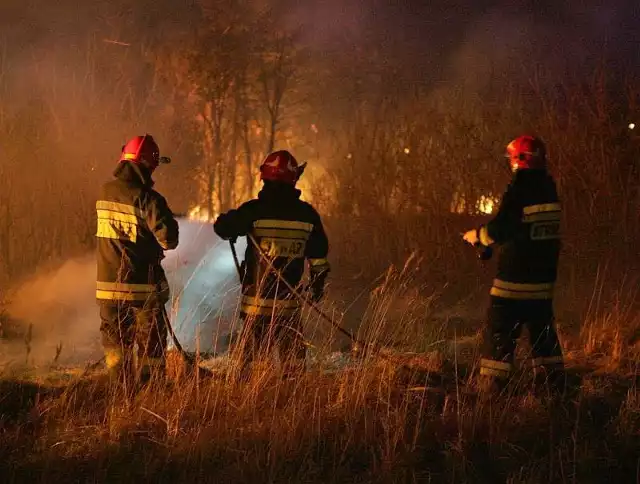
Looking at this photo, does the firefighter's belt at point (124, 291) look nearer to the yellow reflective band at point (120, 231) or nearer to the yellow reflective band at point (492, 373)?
the yellow reflective band at point (120, 231)

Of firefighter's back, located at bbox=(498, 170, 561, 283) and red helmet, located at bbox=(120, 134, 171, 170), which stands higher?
red helmet, located at bbox=(120, 134, 171, 170)

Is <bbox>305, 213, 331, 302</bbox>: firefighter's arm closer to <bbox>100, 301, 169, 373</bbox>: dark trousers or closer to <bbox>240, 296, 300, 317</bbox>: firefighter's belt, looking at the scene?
<bbox>240, 296, 300, 317</bbox>: firefighter's belt

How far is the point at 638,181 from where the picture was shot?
6996 millimetres

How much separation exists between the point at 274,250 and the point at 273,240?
0.07 m

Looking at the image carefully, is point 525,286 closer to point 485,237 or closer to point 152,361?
point 485,237

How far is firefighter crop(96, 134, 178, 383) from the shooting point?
3.79 metres

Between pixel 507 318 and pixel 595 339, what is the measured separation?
1.52 metres

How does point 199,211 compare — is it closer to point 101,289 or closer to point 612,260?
point 612,260

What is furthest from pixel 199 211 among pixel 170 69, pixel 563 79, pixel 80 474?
pixel 80 474

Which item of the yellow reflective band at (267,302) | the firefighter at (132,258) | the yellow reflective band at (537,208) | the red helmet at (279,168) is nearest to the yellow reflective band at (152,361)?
the firefighter at (132,258)

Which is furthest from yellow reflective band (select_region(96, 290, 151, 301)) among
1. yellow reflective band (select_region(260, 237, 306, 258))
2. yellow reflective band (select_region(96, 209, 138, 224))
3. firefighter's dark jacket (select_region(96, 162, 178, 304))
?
yellow reflective band (select_region(260, 237, 306, 258))

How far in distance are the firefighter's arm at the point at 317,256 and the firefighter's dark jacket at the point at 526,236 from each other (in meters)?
1.04

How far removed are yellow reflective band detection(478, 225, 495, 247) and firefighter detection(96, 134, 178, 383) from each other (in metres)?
1.89

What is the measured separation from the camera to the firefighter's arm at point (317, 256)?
13.7ft
